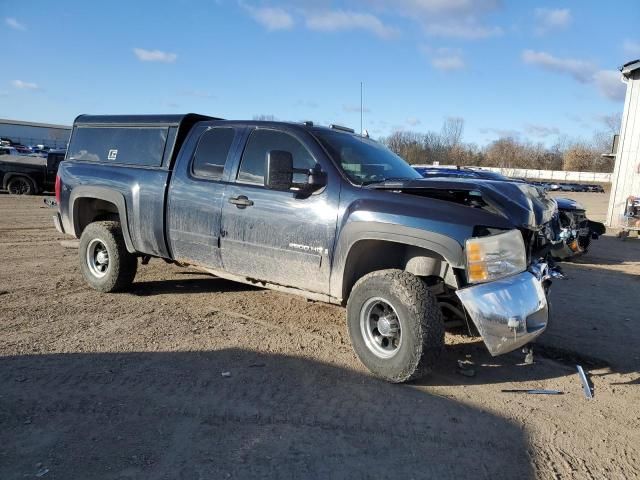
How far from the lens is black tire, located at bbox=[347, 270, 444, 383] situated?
380 centimetres

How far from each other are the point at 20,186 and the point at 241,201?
17.5 meters

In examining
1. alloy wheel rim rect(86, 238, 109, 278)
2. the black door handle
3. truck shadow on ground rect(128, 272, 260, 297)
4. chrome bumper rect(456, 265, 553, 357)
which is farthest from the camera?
truck shadow on ground rect(128, 272, 260, 297)

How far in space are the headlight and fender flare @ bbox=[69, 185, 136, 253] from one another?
3.92 m

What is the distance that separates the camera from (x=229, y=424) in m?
3.27

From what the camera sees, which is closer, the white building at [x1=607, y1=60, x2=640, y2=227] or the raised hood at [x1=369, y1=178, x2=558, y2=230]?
the raised hood at [x1=369, y1=178, x2=558, y2=230]

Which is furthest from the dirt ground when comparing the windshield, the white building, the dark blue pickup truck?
the white building

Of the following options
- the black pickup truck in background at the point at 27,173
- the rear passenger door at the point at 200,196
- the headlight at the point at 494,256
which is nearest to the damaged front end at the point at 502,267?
the headlight at the point at 494,256

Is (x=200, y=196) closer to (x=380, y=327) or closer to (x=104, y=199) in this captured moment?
(x=104, y=199)

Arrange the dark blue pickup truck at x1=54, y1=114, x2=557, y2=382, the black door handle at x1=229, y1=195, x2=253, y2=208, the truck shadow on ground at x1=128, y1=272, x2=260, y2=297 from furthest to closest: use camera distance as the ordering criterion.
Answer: the truck shadow on ground at x1=128, y1=272, x2=260, y2=297 < the black door handle at x1=229, y1=195, x2=253, y2=208 < the dark blue pickup truck at x1=54, y1=114, x2=557, y2=382

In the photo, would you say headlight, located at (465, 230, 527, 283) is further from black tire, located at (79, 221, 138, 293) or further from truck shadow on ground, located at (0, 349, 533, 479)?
black tire, located at (79, 221, 138, 293)

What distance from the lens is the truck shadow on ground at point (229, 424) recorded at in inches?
112

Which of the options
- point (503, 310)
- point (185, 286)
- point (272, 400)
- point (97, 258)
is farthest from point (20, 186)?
point (503, 310)

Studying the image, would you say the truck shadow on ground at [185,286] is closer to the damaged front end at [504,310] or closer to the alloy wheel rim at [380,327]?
the alloy wheel rim at [380,327]

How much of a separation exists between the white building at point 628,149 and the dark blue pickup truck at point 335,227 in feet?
47.7
